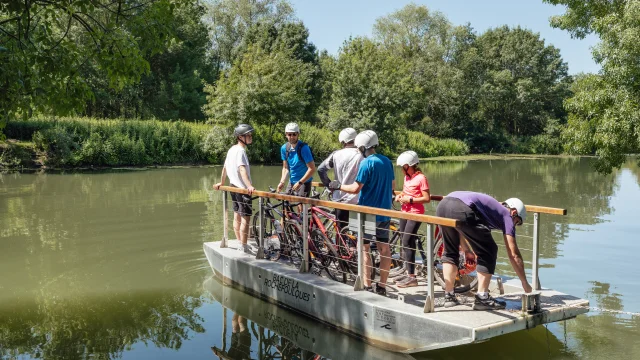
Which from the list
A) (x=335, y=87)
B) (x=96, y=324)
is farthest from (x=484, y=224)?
(x=335, y=87)

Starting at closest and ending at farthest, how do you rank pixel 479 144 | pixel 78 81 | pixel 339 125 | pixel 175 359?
1. pixel 175 359
2. pixel 78 81
3. pixel 339 125
4. pixel 479 144

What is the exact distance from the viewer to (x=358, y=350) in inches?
262

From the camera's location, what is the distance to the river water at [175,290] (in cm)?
692

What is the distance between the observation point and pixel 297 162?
9172mm

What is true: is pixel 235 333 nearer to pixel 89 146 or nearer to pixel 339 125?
pixel 89 146

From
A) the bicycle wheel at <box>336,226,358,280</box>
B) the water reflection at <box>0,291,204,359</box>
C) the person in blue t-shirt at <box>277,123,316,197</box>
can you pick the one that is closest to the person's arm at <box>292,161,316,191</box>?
the person in blue t-shirt at <box>277,123,316,197</box>

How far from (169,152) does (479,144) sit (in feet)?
109

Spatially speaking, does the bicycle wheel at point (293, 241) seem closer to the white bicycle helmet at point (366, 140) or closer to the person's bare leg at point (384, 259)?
the person's bare leg at point (384, 259)

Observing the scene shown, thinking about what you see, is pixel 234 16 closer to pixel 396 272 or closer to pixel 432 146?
pixel 432 146

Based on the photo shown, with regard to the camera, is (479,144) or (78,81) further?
(479,144)

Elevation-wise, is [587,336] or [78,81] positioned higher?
[78,81]

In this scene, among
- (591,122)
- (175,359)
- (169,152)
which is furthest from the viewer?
(169,152)

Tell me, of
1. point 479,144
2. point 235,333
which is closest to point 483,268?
point 235,333

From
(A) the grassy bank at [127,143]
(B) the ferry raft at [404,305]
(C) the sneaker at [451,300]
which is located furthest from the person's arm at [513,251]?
(A) the grassy bank at [127,143]
